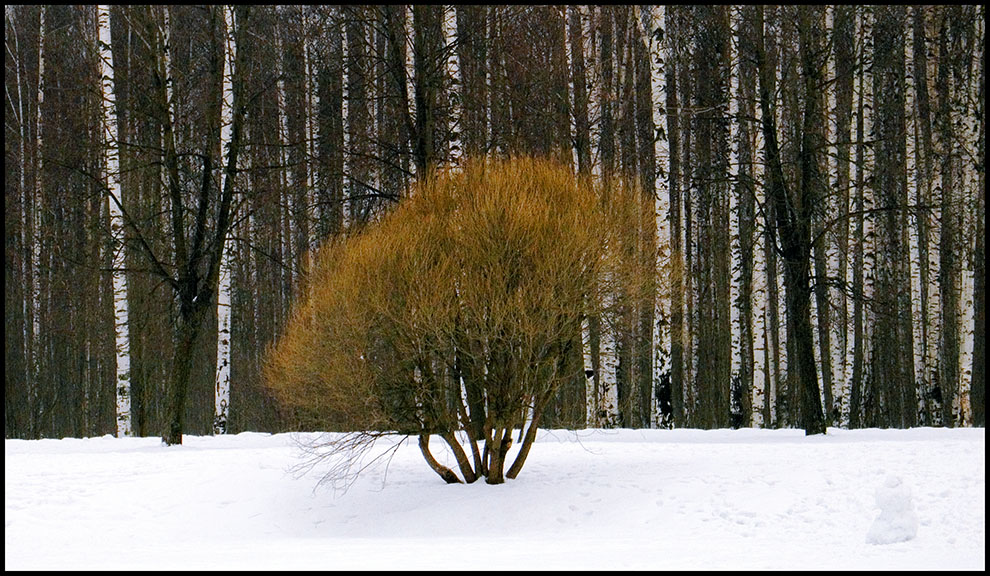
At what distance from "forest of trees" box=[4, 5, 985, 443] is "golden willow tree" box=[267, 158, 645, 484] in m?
1.15

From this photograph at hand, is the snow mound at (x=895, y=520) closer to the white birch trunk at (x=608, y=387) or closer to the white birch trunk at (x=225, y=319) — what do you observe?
the white birch trunk at (x=608, y=387)

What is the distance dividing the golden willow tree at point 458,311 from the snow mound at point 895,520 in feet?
15.3

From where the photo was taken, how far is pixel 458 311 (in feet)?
48.1

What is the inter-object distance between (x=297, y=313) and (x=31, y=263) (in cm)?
1600

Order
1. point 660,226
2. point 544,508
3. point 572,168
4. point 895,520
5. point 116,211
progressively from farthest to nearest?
point 660,226
point 116,211
point 572,168
point 544,508
point 895,520

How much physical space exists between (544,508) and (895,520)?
444 centimetres

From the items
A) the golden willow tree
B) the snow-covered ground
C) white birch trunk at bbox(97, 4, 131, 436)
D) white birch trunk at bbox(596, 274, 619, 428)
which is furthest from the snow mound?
white birch trunk at bbox(97, 4, 131, 436)

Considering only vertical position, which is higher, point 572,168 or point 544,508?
point 572,168

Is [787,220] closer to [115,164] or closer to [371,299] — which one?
[371,299]

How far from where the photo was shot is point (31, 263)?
28.8m

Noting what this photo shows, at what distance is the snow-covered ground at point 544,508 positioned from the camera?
36.3 ft

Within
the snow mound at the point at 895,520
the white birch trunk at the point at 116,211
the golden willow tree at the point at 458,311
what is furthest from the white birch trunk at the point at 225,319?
the snow mound at the point at 895,520

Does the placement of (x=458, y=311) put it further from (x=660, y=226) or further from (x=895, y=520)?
(x=660, y=226)

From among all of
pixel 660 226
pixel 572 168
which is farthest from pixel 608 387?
pixel 572 168
